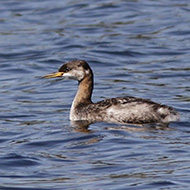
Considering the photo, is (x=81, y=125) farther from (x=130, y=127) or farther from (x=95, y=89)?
(x=95, y=89)

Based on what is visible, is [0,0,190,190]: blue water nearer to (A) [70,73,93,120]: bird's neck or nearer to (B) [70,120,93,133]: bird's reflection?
(B) [70,120,93,133]: bird's reflection

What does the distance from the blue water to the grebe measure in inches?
10.8

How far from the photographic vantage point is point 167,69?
18.1m

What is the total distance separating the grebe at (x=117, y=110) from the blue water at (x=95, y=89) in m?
0.27

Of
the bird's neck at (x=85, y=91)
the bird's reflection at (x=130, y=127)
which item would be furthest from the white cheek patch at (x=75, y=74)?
the bird's reflection at (x=130, y=127)

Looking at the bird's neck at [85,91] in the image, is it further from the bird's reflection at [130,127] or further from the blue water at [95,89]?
the bird's reflection at [130,127]

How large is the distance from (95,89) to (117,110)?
141 inches

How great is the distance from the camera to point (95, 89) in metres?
16.7

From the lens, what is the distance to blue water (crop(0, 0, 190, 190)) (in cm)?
1010

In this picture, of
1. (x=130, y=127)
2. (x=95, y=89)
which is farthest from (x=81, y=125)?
(x=95, y=89)

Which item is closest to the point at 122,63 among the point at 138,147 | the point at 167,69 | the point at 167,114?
the point at 167,69

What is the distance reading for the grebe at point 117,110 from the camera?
1298 cm

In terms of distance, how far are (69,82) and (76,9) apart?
7399mm

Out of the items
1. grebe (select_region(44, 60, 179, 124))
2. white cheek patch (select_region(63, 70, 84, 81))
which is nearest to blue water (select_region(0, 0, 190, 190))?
grebe (select_region(44, 60, 179, 124))
